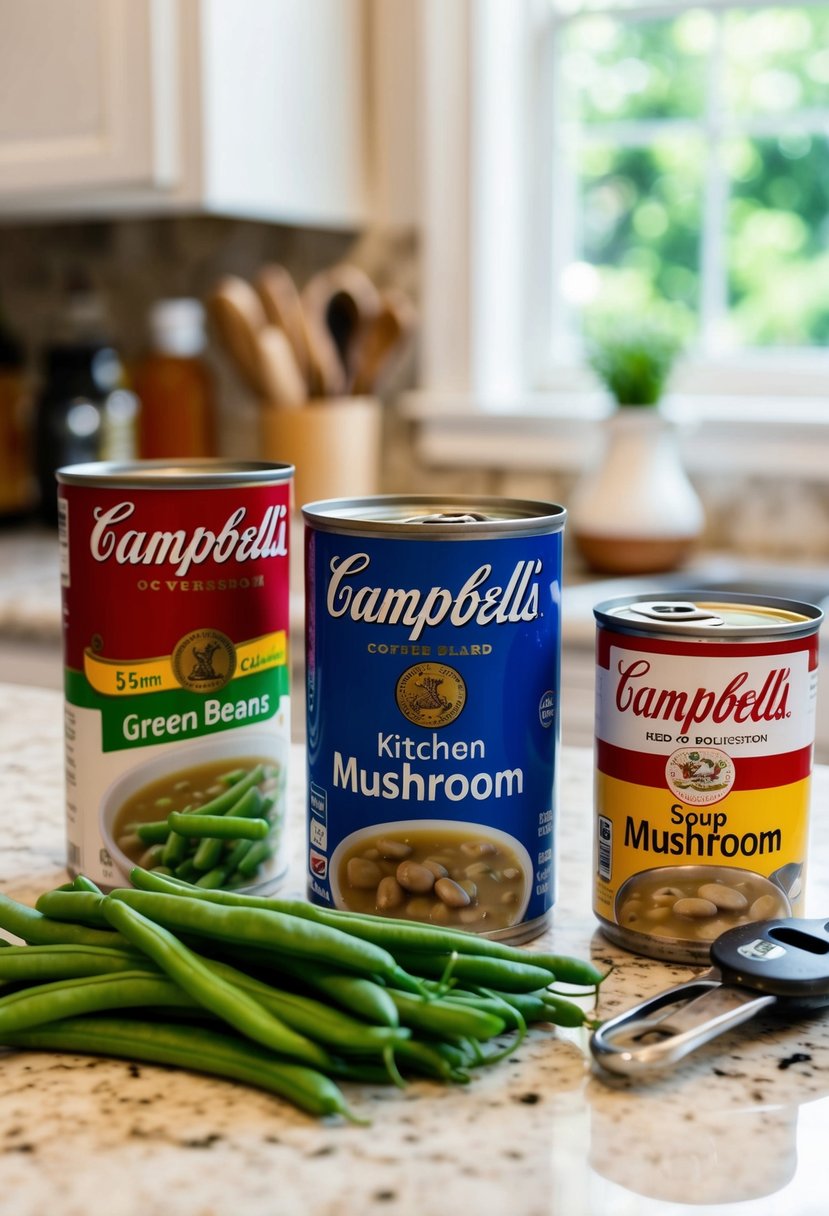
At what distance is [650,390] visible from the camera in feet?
6.98

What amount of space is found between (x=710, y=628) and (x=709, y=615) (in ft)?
0.17

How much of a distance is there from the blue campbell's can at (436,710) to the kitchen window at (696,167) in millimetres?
1847

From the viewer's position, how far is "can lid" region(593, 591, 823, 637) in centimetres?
65

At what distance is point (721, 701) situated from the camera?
0.65 metres

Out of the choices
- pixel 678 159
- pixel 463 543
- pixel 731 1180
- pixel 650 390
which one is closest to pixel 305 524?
pixel 463 543

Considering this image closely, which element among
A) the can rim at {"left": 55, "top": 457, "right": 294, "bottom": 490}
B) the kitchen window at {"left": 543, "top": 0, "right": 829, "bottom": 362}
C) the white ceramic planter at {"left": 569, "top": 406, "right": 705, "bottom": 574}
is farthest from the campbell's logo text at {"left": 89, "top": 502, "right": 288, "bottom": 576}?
the kitchen window at {"left": 543, "top": 0, "right": 829, "bottom": 362}

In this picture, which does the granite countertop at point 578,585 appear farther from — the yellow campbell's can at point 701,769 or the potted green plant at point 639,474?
the yellow campbell's can at point 701,769

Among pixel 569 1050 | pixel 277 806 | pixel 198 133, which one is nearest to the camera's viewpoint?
pixel 569 1050

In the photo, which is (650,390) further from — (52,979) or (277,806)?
(52,979)

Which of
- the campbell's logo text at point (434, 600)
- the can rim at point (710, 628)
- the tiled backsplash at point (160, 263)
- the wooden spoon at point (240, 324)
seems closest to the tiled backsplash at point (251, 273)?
the tiled backsplash at point (160, 263)

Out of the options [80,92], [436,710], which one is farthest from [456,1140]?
[80,92]

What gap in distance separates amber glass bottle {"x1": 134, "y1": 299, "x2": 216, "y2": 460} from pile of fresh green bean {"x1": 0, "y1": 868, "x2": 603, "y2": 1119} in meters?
2.07

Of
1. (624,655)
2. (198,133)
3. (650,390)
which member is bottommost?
(624,655)

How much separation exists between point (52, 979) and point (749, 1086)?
295 millimetres
